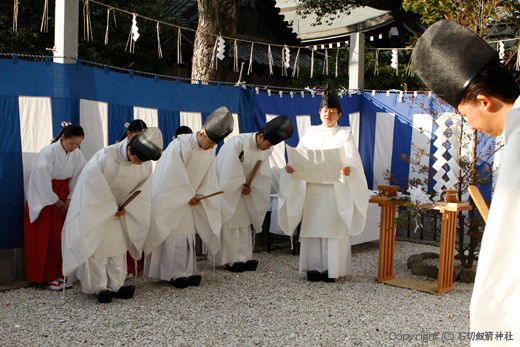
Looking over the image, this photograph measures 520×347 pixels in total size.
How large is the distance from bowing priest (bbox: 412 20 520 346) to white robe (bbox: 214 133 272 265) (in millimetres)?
4430

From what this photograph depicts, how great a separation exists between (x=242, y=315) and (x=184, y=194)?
1.47 metres

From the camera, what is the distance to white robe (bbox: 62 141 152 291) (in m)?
4.52

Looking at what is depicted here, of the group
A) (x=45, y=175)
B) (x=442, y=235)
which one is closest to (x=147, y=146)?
(x=45, y=175)

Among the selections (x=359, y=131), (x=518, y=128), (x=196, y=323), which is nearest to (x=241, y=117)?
(x=359, y=131)

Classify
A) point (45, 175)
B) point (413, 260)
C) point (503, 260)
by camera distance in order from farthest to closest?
1. point (413, 260)
2. point (45, 175)
3. point (503, 260)

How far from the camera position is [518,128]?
4.10 feet

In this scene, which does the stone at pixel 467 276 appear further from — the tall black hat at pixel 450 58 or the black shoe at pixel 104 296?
the tall black hat at pixel 450 58

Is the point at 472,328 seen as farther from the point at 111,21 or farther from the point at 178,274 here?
the point at 111,21

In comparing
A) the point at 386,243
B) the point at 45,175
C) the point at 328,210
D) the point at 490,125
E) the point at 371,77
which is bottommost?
the point at 386,243

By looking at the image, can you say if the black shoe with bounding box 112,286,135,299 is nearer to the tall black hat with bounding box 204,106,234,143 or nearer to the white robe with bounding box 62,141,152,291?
the white robe with bounding box 62,141,152,291

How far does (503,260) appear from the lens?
1239 mm

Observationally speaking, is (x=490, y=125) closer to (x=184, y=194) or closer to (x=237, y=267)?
(x=184, y=194)

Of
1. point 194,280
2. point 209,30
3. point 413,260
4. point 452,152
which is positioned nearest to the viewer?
point 194,280

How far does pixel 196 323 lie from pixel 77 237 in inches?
51.6
